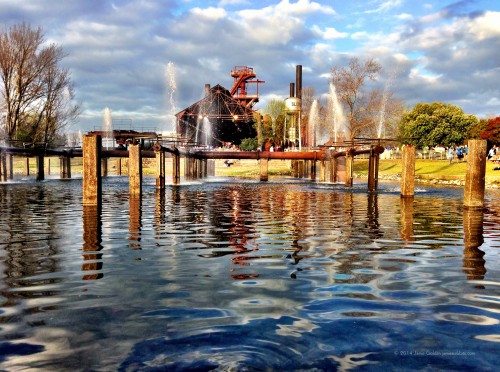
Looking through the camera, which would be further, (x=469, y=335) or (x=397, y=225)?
(x=397, y=225)

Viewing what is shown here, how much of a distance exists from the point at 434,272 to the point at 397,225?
19.4 ft

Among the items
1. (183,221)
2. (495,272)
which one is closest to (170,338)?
(495,272)

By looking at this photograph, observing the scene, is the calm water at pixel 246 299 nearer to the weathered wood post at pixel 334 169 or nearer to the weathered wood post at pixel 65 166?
the weathered wood post at pixel 334 169

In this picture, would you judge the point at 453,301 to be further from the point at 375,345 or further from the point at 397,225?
the point at 397,225

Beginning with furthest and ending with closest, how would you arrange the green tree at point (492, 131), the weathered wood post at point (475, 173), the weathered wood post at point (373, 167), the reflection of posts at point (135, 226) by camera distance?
the green tree at point (492, 131) < the weathered wood post at point (373, 167) < the weathered wood post at point (475, 173) < the reflection of posts at point (135, 226)

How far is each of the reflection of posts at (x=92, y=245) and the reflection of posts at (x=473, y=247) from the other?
5487 mm

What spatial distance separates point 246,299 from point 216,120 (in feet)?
226

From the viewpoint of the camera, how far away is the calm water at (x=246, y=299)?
369 cm

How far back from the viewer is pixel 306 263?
729cm

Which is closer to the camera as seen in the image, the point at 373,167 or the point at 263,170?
the point at 373,167

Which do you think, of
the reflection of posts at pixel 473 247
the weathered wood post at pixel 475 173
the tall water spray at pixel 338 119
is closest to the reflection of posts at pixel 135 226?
the reflection of posts at pixel 473 247

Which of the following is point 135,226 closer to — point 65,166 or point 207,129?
point 65,166

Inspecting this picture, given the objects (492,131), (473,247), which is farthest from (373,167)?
(492,131)

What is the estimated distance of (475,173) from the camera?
17.4 m
